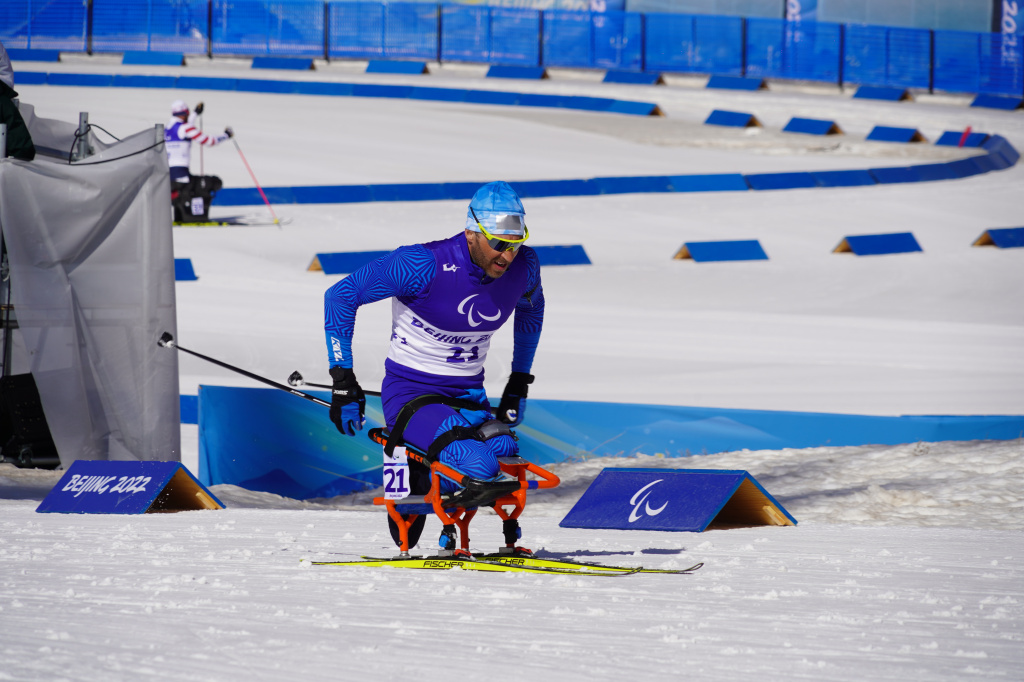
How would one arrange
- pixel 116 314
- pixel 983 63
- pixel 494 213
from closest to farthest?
pixel 494 213
pixel 116 314
pixel 983 63

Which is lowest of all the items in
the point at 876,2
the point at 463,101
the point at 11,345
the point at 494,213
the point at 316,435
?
the point at 316,435

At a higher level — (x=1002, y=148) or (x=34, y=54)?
(x=34, y=54)

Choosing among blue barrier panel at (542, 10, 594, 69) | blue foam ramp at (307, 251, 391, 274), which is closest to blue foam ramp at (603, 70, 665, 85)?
blue barrier panel at (542, 10, 594, 69)

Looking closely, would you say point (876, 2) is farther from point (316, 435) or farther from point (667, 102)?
point (316, 435)

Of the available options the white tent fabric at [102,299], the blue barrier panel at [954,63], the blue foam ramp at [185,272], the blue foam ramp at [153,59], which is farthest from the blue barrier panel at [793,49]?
the white tent fabric at [102,299]

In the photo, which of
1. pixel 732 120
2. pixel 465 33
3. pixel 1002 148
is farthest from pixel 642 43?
pixel 1002 148

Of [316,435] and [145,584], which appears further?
[316,435]

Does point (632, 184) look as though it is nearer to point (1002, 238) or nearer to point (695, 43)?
point (1002, 238)

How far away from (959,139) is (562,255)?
46.9ft

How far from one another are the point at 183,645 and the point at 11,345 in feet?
19.0

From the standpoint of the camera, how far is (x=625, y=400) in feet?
37.2

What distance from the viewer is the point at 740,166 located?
2394cm

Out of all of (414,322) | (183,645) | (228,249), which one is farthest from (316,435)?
(228,249)

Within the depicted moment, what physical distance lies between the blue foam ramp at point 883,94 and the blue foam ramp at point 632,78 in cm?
528
